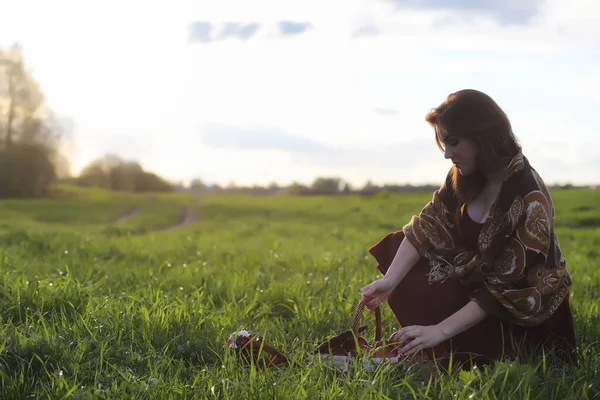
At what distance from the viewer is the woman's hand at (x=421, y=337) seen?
11.5ft

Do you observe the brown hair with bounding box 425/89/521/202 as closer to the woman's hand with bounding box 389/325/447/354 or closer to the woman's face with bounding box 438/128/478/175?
the woman's face with bounding box 438/128/478/175

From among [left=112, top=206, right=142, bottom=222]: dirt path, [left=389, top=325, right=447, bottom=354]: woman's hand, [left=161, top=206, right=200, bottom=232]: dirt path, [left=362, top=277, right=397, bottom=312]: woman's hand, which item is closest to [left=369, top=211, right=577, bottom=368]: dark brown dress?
[left=362, top=277, right=397, bottom=312]: woman's hand

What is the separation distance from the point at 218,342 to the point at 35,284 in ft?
5.99

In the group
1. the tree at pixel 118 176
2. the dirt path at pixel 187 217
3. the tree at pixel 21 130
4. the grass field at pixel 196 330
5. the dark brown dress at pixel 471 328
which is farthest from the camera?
the tree at pixel 118 176

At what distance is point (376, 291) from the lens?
388cm

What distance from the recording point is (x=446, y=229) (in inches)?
157

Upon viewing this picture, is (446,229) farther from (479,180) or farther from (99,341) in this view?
(99,341)

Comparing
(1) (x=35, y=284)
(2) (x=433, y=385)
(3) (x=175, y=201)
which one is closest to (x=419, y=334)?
(2) (x=433, y=385)

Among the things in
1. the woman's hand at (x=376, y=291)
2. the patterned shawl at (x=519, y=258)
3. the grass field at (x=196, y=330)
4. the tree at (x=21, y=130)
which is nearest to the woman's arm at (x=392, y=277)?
the woman's hand at (x=376, y=291)

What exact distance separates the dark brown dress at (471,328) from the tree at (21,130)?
Answer: 1114 inches

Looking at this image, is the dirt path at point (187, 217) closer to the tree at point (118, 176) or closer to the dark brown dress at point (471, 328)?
the tree at point (118, 176)

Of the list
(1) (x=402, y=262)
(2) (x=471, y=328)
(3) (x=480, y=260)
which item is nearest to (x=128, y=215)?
(1) (x=402, y=262)

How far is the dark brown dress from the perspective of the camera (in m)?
3.77

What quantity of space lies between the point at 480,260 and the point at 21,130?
94.8 ft
